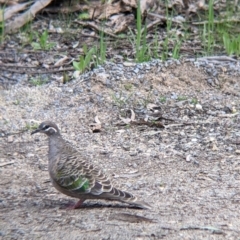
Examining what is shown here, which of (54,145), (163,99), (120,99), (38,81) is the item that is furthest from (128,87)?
(54,145)

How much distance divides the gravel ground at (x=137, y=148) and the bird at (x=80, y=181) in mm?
122

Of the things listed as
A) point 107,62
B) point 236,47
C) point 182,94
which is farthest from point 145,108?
point 236,47

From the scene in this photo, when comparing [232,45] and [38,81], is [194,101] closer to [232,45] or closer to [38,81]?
[232,45]

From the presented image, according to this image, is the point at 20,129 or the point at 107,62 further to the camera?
the point at 107,62

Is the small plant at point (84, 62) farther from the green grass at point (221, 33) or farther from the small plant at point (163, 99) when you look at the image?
the green grass at point (221, 33)

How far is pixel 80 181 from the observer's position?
6.35 m

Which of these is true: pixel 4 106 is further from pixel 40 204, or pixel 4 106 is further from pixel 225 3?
pixel 225 3

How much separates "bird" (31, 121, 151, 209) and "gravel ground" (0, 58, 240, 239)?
0.12 meters

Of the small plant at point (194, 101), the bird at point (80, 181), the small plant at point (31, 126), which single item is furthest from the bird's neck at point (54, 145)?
the small plant at point (194, 101)

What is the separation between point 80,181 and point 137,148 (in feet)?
4.92

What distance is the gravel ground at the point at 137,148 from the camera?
19.7 ft

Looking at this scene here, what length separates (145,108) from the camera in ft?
28.2

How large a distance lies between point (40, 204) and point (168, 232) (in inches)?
47.9

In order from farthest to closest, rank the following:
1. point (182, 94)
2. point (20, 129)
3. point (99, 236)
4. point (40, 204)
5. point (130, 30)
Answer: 1. point (130, 30)
2. point (182, 94)
3. point (20, 129)
4. point (40, 204)
5. point (99, 236)
